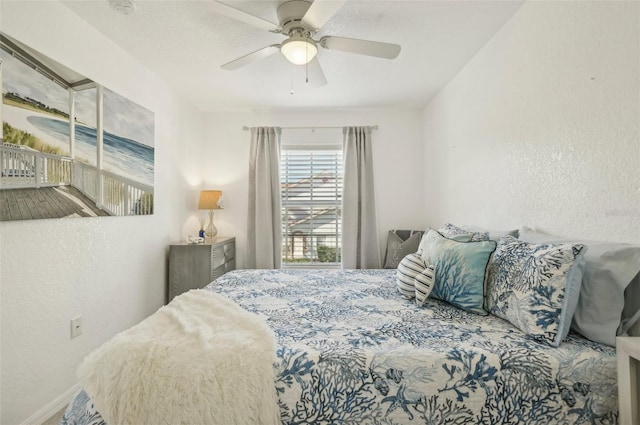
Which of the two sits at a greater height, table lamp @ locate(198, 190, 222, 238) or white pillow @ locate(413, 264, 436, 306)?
table lamp @ locate(198, 190, 222, 238)

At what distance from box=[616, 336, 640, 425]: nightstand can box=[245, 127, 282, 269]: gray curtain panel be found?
315cm

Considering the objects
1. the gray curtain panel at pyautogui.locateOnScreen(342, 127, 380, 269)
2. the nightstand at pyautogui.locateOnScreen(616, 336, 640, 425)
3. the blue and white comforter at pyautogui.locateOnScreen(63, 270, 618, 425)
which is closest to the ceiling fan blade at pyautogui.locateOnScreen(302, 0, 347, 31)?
the blue and white comforter at pyautogui.locateOnScreen(63, 270, 618, 425)

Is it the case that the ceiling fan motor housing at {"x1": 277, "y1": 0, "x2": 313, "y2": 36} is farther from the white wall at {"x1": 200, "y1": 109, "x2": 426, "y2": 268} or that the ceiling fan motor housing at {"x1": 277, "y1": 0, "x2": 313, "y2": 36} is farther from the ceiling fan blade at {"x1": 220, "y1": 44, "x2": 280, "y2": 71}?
the white wall at {"x1": 200, "y1": 109, "x2": 426, "y2": 268}

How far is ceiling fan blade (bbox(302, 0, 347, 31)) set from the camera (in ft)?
5.14

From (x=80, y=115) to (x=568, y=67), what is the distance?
290cm

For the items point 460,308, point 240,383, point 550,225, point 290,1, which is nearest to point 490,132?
point 550,225

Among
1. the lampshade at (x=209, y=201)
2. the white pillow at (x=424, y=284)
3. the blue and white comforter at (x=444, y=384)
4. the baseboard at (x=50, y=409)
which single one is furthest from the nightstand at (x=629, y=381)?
the lampshade at (x=209, y=201)

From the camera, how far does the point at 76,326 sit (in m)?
2.00

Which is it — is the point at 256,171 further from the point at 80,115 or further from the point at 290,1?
the point at 290,1

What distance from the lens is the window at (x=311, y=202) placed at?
13.2 feet

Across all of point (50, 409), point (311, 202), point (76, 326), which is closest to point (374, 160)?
point (311, 202)

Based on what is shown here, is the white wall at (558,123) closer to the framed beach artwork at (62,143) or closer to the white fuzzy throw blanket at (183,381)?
the white fuzzy throw blanket at (183,381)

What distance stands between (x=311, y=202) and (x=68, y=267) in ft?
8.56

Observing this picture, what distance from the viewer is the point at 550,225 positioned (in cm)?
171
